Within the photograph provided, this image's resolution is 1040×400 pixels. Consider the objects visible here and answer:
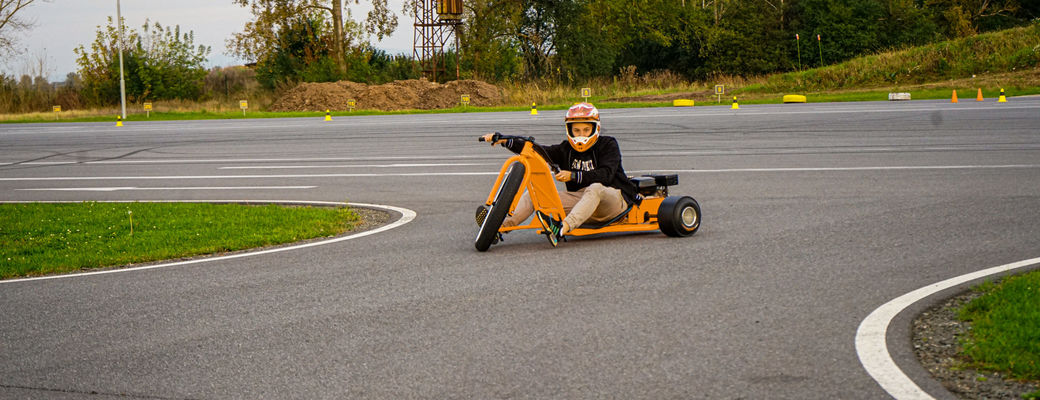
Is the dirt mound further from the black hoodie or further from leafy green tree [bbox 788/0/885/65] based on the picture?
the black hoodie

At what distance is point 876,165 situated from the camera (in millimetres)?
14656

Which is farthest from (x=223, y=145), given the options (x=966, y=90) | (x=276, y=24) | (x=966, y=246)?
(x=276, y=24)

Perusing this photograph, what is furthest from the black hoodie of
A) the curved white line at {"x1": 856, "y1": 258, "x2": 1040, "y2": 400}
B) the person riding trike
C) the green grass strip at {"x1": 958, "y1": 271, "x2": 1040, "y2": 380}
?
the green grass strip at {"x1": 958, "y1": 271, "x2": 1040, "y2": 380}

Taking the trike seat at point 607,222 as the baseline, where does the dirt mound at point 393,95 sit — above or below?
above

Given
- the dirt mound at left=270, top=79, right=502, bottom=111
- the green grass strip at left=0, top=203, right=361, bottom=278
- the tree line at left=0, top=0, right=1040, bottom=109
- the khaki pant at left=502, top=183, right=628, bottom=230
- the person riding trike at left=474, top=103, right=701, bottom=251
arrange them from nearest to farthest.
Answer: the person riding trike at left=474, top=103, right=701, bottom=251 → the khaki pant at left=502, top=183, right=628, bottom=230 → the green grass strip at left=0, top=203, right=361, bottom=278 → the dirt mound at left=270, top=79, right=502, bottom=111 → the tree line at left=0, top=0, right=1040, bottom=109

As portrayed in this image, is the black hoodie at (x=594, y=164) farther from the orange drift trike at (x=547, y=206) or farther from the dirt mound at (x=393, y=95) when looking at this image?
the dirt mound at (x=393, y=95)

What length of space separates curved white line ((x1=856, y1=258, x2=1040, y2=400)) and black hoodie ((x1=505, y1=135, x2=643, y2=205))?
3.08 meters

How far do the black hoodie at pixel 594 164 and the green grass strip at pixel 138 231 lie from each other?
249 centimetres

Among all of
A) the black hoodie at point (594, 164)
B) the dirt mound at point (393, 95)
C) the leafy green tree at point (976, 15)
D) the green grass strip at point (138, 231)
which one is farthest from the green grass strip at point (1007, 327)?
the leafy green tree at point (976, 15)

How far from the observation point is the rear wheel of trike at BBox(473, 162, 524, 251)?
28.0 feet

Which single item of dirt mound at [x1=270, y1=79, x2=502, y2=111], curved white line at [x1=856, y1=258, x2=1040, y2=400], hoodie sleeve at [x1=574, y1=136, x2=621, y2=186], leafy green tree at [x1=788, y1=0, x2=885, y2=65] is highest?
leafy green tree at [x1=788, y1=0, x2=885, y2=65]

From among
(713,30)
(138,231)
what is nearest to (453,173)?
(138,231)

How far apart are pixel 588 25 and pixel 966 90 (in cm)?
3019

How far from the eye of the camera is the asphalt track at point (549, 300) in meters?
5.02
